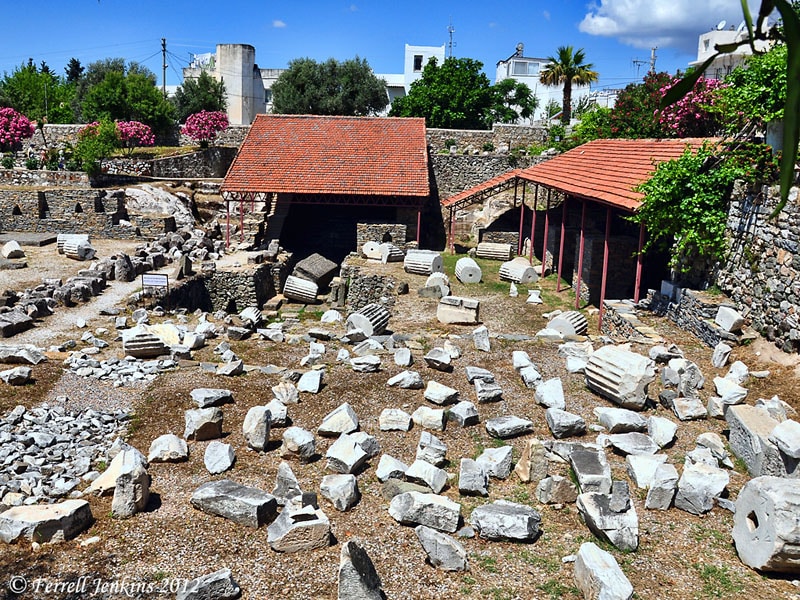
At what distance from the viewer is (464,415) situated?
10.5 meters

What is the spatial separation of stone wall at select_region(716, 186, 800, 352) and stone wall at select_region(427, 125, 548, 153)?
2656cm

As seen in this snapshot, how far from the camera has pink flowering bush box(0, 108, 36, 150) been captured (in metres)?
36.5

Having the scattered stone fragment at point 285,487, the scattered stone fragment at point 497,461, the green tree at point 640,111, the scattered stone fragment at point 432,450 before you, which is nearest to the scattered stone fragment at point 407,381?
the scattered stone fragment at point 432,450

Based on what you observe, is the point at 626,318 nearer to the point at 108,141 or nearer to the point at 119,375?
the point at 119,375

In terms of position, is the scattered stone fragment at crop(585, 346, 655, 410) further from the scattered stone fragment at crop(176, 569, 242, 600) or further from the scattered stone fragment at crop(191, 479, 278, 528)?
the scattered stone fragment at crop(176, 569, 242, 600)

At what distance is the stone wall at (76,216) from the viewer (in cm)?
2778

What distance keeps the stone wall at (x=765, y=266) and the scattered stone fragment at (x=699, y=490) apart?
185 inches

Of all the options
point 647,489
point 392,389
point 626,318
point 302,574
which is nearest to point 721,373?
point 626,318

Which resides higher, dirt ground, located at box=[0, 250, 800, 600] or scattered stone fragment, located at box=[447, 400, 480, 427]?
scattered stone fragment, located at box=[447, 400, 480, 427]

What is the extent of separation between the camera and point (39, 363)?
13.1m

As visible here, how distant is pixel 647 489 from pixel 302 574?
4085mm

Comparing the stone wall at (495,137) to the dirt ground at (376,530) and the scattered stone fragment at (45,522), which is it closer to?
the dirt ground at (376,530)

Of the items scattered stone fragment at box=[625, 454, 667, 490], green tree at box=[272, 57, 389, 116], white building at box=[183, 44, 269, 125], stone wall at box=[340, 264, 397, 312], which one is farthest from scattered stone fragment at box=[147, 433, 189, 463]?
white building at box=[183, 44, 269, 125]

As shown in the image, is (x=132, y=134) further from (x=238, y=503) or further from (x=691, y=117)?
(x=238, y=503)
